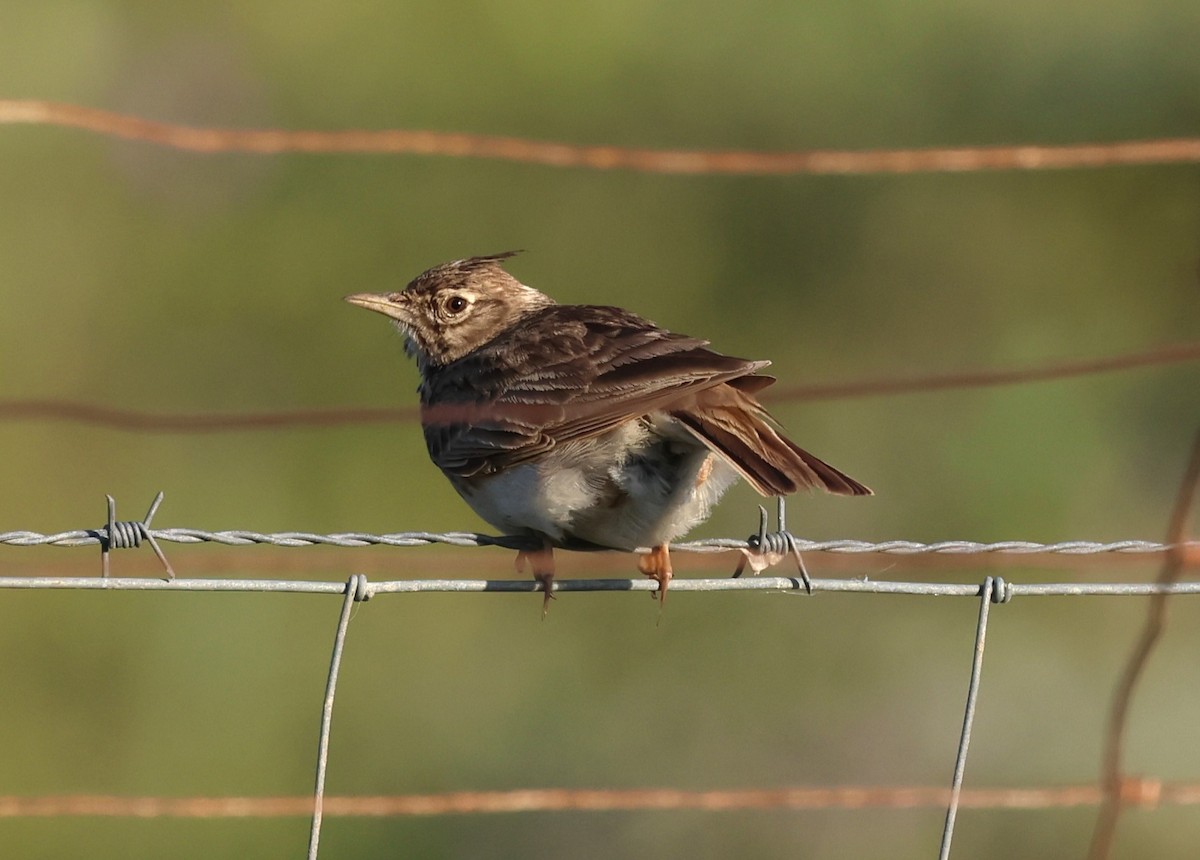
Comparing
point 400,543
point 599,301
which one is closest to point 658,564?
point 400,543

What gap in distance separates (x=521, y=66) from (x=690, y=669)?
688cm

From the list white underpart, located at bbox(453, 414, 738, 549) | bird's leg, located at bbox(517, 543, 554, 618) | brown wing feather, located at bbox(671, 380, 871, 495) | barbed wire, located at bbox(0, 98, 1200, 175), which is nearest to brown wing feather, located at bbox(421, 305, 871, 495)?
brown wing feather, located at bbox(671, 380, 871, 495)

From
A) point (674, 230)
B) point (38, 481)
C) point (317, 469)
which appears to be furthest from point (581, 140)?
point (38, 481)

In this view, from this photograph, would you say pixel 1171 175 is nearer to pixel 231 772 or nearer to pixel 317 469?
pixel 317 469

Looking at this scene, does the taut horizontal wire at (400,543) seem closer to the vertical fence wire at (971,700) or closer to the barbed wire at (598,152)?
the vertical fence wire at (971,700)

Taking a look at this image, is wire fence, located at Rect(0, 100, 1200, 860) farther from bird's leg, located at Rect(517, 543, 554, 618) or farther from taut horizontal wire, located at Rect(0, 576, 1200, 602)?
bird's leg, located at Rect(517, 543, 554, 618)

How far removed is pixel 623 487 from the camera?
5945mm

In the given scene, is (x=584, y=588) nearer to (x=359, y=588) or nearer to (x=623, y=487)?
(x=359, y=588)

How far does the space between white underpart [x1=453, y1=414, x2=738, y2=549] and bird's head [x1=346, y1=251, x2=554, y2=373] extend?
1908 mm

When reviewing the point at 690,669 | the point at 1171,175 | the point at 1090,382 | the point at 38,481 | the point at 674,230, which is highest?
the point at 1171,175

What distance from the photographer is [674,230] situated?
43.9ft

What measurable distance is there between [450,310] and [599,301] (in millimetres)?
4239

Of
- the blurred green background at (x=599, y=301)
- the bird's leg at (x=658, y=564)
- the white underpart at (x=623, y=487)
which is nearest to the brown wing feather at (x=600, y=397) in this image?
the white underpart at (x=623, y=487)

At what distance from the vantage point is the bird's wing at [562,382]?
5551 mm
